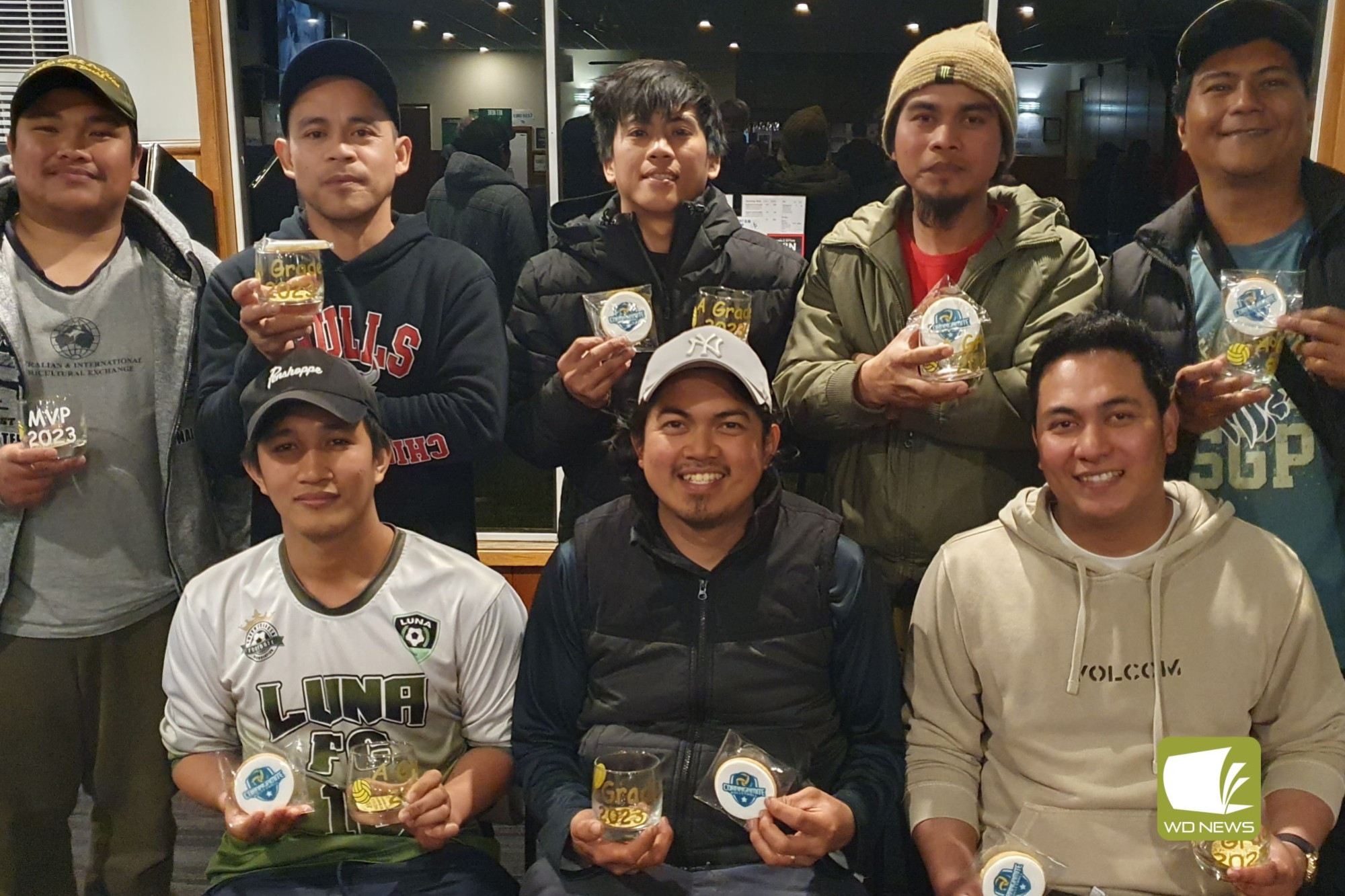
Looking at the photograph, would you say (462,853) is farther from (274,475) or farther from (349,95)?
(349,95)

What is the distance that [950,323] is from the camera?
2.14m

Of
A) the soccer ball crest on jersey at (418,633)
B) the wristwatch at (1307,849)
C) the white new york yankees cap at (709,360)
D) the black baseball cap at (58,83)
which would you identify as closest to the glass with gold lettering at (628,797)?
the soccer ball crest on jersey at (418,633)

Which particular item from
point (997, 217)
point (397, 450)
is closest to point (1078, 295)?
point (997, 217)

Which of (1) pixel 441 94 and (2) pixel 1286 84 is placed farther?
(1) pixel 441 94

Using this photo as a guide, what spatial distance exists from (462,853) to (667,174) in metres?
1.60

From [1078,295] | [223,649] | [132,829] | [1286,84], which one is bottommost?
[132,829]

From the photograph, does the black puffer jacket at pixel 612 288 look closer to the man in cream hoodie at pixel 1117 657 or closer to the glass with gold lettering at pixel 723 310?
the glass with gold lettering at pixel 723 310

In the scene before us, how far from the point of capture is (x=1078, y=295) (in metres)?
2.30

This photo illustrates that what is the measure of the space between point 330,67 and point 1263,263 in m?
2.18

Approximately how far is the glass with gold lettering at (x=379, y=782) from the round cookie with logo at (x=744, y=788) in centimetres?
60

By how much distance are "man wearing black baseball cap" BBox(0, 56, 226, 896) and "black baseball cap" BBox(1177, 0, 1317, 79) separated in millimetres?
2447

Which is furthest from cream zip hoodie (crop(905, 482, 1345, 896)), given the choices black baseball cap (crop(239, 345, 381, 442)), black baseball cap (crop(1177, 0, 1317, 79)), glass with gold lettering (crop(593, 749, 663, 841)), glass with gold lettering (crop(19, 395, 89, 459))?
glass with gold lettering (crop(19, 395, 89, 459))

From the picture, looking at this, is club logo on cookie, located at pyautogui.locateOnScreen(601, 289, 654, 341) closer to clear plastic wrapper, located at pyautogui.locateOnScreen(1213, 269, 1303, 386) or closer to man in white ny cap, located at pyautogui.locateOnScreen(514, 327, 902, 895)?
man in white ny cap, located at pyautogui.locateOnScreen(514, 327, 902, 895)

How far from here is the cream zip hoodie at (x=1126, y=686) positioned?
1968mm
